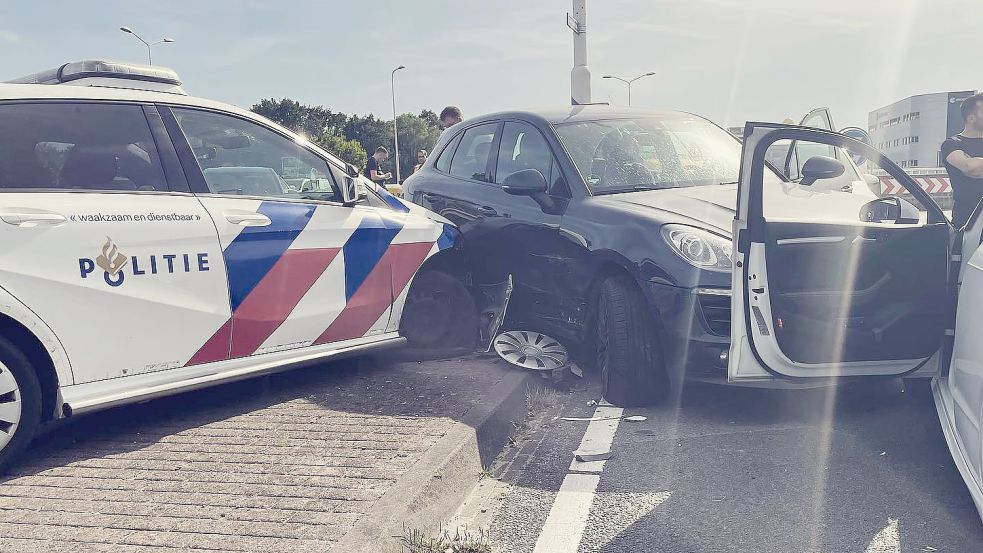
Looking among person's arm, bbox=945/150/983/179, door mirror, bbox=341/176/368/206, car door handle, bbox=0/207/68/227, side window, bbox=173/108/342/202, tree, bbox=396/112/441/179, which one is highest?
side window, bbox=173/108/342/202

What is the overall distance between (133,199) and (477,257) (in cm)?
253

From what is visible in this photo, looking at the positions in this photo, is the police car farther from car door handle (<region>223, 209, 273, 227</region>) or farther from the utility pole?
the utility pole

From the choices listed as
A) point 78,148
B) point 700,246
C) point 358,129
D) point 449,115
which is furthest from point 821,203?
point 358,129

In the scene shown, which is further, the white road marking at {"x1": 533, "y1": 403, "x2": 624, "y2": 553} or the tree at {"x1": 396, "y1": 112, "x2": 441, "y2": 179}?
the tree at {"x1": 396, "y1": 112, "x2": 441, "y2": 179}

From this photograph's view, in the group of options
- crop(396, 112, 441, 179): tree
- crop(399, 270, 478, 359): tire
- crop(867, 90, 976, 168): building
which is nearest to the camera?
crop(399, 270, 478, 359): tire

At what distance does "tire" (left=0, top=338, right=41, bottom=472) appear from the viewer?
139 inches

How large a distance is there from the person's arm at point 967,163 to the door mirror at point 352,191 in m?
4.07

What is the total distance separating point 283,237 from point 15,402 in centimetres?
147

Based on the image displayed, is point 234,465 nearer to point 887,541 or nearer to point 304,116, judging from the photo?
point 887,541

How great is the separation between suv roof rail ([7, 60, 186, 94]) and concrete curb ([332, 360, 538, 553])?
2.32 meters

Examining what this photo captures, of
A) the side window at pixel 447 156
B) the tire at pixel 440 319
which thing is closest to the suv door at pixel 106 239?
the tire at pixel 440 319

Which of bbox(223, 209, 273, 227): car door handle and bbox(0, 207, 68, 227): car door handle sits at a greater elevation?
bbox(0, 207, 68, 227): car door handle

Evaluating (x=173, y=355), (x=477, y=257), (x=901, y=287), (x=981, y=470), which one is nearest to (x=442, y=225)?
(x=477, y=257)

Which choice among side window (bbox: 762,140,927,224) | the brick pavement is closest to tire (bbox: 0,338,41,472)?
the brick pavement
